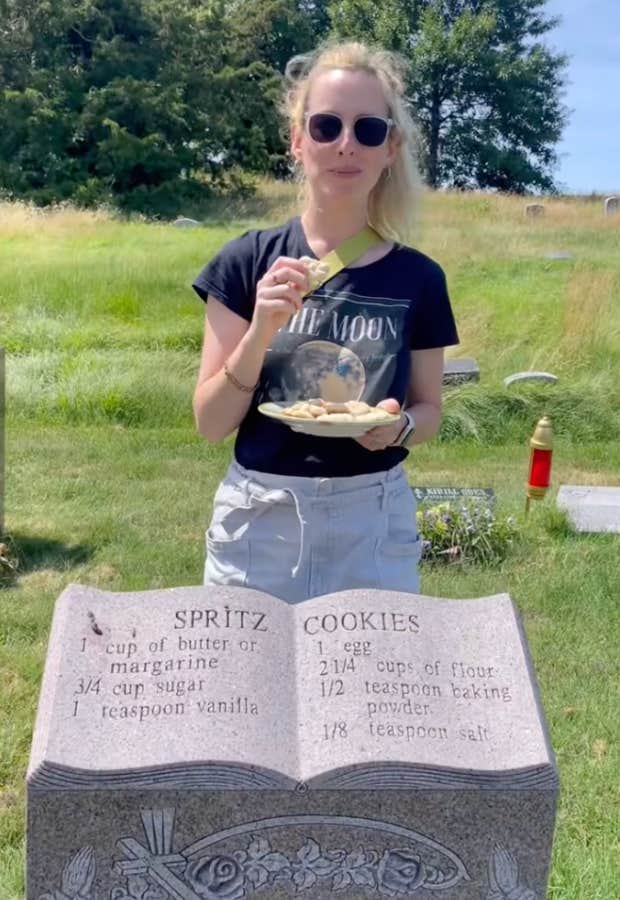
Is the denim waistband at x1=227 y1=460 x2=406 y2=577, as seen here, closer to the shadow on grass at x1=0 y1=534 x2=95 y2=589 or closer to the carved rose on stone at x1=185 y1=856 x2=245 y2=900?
the carved rose on stone at x1=185 y1=856 x2=245 y2=900

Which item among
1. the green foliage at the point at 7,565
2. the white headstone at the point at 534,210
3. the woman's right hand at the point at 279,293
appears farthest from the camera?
the white headstone at the point at 534,210

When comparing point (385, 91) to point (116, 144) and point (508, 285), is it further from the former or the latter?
point (116, 144)

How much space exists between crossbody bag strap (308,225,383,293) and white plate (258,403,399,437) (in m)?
0.28

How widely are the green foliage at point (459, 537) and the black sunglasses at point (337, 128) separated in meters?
3.61

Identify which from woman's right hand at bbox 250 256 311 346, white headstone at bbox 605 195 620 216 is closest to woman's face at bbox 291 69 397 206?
woman's right hand at bbox 250 256 311 346

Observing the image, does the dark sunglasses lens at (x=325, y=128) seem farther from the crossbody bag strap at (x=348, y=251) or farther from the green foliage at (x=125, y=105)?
the green foliage at (x=125, y=105)

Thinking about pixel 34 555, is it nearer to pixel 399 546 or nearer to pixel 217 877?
pixel 399 546

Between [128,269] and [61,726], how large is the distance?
13325mm

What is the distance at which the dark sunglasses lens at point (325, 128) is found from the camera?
2.22 meters

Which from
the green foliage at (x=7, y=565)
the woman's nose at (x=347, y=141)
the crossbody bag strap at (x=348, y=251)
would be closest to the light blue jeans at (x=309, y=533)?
the crossbody bag strap at (x=348, y=251)

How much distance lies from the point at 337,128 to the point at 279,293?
0.43 meters

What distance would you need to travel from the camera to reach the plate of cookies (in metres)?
2.12

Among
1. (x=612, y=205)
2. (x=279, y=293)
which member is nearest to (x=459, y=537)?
(x=279, y=293)

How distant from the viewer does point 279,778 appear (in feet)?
6.06
